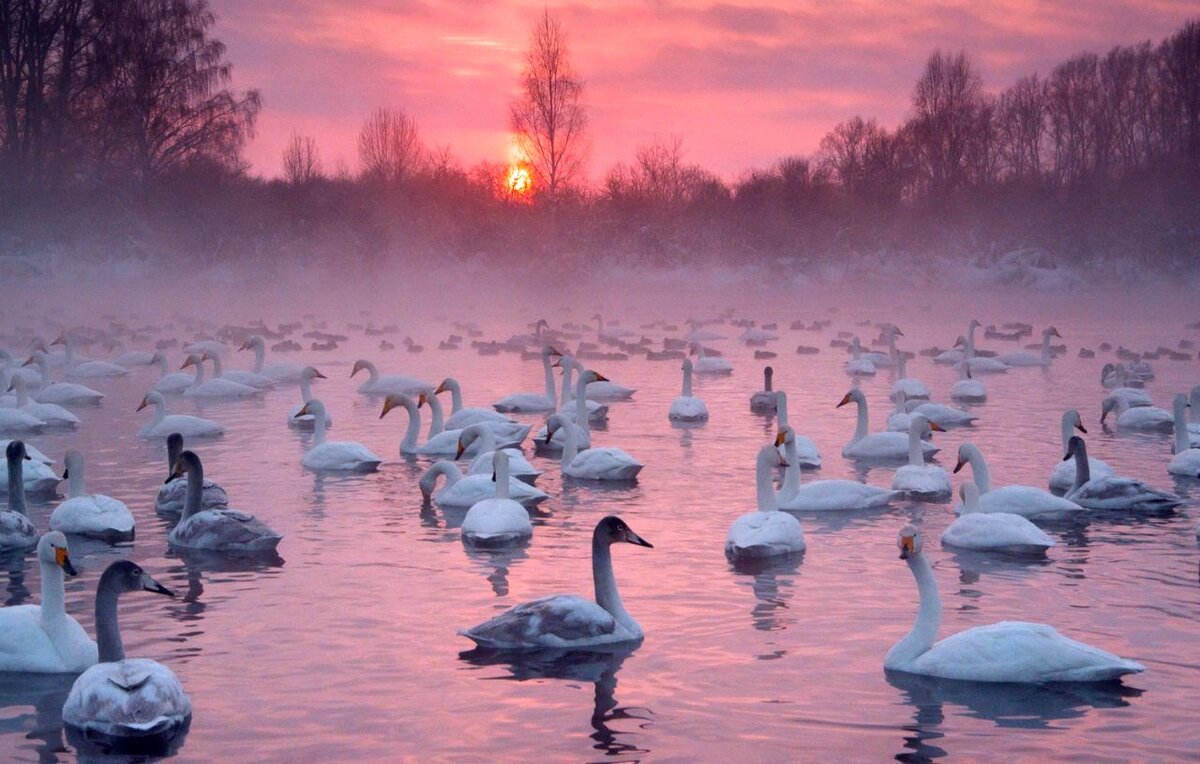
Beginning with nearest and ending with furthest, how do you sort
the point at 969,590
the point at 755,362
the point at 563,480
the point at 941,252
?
the point at 969,590 < the point at 563,480 < the point at 755,362 < the point at 941,252

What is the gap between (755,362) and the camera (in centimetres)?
2984

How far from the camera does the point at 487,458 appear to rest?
1348 centimetres

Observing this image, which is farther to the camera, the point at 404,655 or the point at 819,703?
the point at 404,655

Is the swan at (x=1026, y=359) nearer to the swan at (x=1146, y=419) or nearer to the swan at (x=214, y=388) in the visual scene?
the swan at (x=1146, y=419)

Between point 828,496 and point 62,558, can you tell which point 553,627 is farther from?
point 828,496

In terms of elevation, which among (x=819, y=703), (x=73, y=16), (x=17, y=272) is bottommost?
(x=819, y=703)

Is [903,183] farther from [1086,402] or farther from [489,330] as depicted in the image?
[1086,402]

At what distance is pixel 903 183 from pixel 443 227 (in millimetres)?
18299

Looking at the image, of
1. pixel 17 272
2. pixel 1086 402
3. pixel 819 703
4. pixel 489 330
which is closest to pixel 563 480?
pixel 819 703

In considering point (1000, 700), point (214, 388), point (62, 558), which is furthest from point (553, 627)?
point (214, 388)

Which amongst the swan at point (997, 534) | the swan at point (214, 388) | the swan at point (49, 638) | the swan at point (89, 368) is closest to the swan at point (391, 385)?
the swan at point (214, 388)

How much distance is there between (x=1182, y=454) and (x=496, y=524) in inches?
288

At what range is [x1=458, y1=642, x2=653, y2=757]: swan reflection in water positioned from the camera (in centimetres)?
697

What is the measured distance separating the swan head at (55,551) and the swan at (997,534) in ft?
20.3
